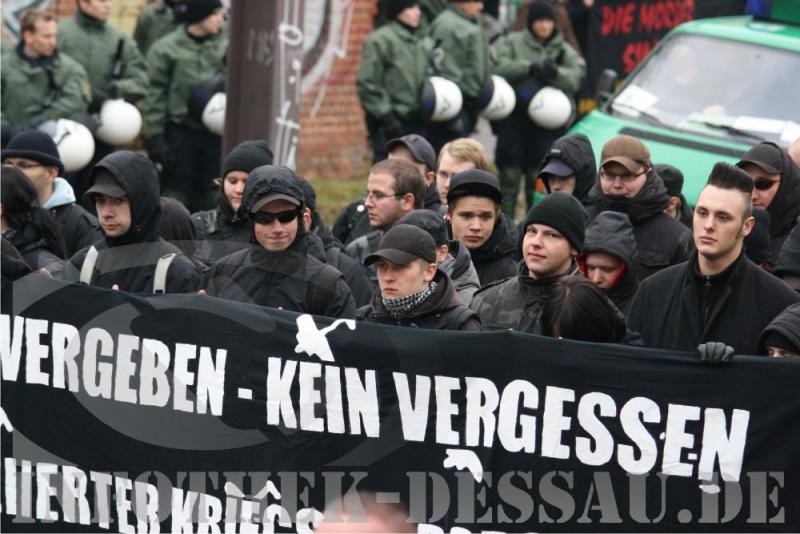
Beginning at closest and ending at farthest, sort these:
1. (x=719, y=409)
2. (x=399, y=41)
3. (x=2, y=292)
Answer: (x=719, y=409) → (x=2, y=292) → (x=399, y=41)

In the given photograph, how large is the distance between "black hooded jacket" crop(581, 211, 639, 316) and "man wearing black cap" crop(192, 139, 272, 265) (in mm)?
1882

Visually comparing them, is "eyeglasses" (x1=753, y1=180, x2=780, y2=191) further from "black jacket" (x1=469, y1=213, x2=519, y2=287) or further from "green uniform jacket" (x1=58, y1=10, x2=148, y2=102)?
"green uniform jacket" (x1=58, y1=10, x2=148, y2=102)

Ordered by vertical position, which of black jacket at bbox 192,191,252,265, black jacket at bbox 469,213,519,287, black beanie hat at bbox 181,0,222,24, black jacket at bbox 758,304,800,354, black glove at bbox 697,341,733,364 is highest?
black beanie hat at bbox 181,0,222,24

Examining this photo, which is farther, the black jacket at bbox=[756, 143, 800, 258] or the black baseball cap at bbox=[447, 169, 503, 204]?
the black jacket at bbox=[756, 143, 800, 258]

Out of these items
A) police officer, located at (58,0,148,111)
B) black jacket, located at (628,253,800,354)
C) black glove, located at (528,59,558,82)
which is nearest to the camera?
black jacket, located at (628,253,800,354)

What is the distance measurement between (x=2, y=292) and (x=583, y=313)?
8.03 ft

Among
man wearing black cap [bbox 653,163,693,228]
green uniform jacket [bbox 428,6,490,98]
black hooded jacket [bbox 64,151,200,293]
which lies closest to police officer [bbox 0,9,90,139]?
green uniform jacket [bbox 428,6,490,98]

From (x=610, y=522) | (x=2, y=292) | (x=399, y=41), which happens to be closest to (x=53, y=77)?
(x=399, y=41)

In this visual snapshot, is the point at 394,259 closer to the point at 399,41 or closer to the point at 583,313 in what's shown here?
the point at 583,313

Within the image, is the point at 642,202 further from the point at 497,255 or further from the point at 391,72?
the point at 391,72

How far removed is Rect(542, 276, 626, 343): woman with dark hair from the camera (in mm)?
6363

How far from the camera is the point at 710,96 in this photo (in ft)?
38.8

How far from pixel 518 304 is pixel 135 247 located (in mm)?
1821

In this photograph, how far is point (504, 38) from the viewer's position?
52.1ft
